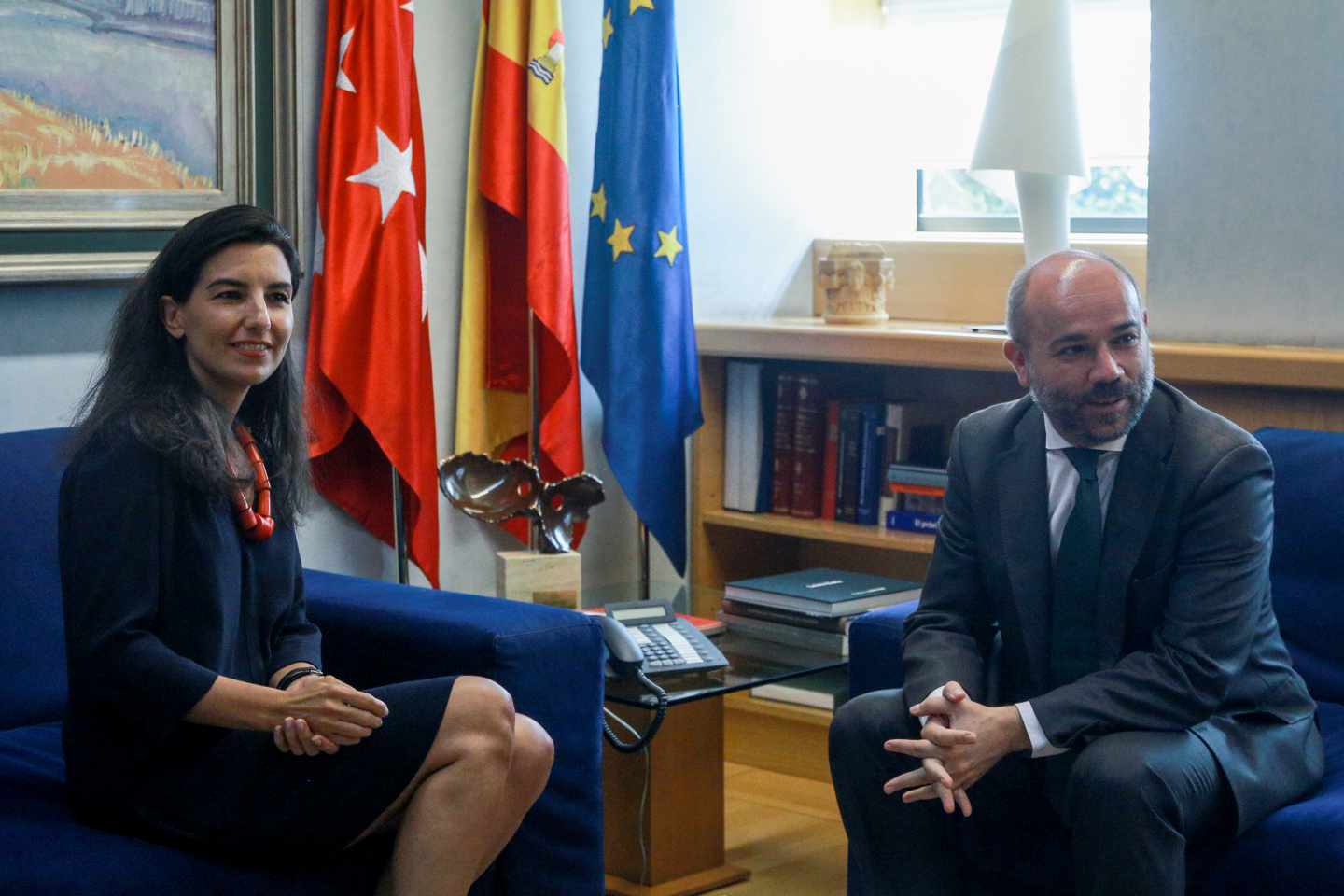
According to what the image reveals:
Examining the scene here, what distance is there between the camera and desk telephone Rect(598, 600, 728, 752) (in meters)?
2.67

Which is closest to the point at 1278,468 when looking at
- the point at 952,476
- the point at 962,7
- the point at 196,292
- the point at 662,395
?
the point at 952,476

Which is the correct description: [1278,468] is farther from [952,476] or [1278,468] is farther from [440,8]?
[440,8]

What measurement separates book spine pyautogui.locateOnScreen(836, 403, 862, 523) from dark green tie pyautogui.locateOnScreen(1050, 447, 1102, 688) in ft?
4.60

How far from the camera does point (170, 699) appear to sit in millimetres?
1965

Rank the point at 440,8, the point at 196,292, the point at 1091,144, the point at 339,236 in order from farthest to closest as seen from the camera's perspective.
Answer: the point at 1091,144
the point at 440,8
the point at 339,236
the point at 196,292

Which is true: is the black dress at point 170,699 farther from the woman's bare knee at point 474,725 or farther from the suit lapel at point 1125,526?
the suit lapel at point 1125,526

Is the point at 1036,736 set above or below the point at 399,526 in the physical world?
below

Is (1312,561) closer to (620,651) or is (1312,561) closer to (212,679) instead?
(620,651)

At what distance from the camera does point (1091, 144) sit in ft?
12.8

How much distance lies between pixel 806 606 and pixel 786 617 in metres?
0.05

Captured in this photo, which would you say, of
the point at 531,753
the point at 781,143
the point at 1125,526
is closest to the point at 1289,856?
the point at 1125,526

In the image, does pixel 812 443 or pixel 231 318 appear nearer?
pixel 231 318

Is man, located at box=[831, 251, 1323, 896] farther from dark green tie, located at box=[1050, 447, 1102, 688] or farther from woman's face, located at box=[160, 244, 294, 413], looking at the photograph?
woman's face, located at box=[160, 244, 294, 413]

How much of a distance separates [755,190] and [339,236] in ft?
4.24
